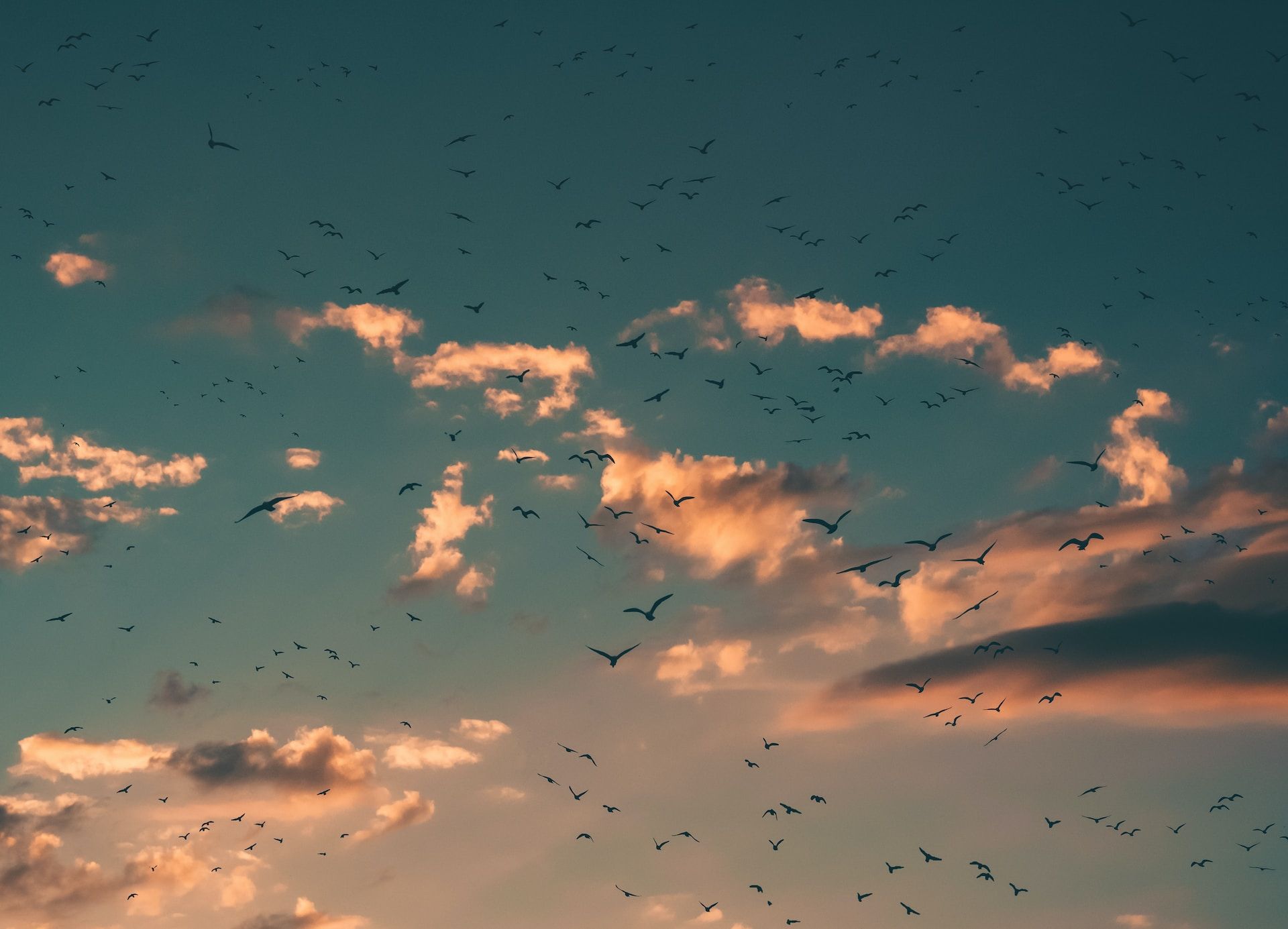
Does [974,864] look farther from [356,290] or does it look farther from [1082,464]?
[356,290]

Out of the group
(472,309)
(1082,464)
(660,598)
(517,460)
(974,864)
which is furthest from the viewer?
(974,864)

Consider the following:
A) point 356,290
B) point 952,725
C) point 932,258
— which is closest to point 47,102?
point 356,290

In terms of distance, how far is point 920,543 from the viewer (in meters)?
70.1

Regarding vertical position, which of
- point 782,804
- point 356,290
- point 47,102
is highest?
point 47,102

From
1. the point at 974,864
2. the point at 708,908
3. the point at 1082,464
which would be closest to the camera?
the point at 1082,464

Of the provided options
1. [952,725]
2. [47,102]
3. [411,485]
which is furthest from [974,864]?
[47,102]

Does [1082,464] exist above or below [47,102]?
below

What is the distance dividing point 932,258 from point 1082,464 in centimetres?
2731

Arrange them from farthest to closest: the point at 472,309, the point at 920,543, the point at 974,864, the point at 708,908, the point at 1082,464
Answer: the point at 974,864 → the point at 708,908 → the point at 472,309 → the point at 1082,464 → the point at 920,543

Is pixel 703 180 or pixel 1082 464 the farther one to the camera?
pixel 703 180

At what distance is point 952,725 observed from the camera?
107m

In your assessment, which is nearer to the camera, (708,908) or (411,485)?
(411,485)

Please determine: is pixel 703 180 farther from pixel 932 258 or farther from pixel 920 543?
pixel 920 543

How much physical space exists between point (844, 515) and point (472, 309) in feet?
109
